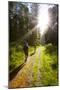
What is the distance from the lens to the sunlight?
205cm

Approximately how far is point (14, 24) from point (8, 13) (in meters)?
0.13

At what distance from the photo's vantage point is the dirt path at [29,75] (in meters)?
2.00

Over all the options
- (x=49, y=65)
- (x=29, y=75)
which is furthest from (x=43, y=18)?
(x=29, y=75)

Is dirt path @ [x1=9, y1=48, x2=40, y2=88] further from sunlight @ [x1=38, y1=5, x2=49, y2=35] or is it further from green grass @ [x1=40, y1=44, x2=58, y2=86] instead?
sunlight @ [x1=38, y1=5, x2=49, y2=35]

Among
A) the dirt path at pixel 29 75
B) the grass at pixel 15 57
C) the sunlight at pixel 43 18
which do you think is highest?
the sunlight at pixel 43 18

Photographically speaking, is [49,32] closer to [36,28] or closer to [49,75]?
[36,28]

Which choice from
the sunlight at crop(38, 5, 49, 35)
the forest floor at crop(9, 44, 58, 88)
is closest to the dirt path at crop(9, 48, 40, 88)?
the forest floor at crop(9, 44, 58, 88)

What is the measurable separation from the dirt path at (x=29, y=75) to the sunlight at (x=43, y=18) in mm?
245

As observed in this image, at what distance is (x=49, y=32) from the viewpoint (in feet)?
6.79

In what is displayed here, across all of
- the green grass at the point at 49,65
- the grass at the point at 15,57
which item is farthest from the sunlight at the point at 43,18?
the grass at the point at 15,57

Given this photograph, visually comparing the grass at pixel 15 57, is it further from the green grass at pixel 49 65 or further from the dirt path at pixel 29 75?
the green grass at pixel 49 65

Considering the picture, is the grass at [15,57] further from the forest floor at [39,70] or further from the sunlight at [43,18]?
the sunlight at [43,18]

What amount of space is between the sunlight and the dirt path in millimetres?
245

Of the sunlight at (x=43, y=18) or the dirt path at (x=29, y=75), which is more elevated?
the sunlight at (x=43, y=18)
